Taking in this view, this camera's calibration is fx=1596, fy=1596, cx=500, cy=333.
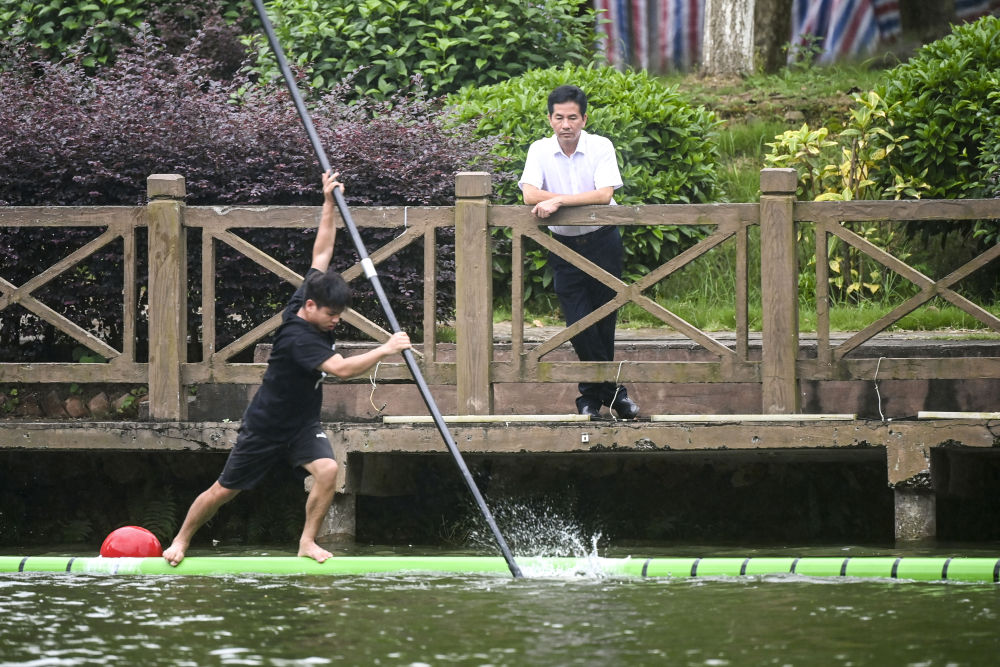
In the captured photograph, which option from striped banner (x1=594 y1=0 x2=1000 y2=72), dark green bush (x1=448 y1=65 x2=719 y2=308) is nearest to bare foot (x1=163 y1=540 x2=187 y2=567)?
dark green bush (x1=448 y1=65 x2=719 y2=308)

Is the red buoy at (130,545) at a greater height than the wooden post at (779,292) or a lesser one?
lesser

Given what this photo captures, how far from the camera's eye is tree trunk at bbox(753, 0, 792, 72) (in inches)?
655

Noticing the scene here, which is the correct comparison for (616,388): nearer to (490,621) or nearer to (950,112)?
(490,621)

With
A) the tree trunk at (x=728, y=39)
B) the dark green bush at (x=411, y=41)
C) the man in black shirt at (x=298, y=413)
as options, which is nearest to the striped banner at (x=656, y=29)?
the tree trunk at (x=728, y=39)

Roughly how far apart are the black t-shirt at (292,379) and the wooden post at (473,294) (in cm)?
107

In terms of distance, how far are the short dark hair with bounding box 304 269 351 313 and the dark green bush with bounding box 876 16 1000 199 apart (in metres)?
5.95

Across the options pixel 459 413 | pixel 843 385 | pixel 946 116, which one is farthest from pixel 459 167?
pixel 946 116

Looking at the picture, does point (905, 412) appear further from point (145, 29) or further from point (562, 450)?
point (145, 29)

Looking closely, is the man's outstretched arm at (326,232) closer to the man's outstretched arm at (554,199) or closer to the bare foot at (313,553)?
the man's outstretched arm at (554,199)

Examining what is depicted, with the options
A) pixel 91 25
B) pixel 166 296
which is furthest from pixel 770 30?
pixel 166 296

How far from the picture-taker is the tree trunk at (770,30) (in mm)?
16625

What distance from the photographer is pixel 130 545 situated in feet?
26.2

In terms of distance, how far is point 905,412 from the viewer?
8.99m

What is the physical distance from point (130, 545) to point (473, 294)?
2228 mm
